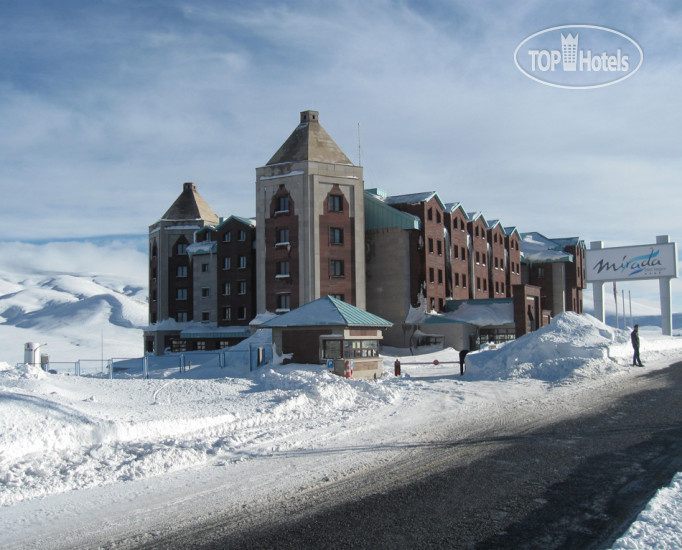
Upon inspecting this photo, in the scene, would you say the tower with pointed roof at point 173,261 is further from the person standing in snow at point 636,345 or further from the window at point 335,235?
the person standing in snow at point 636,345

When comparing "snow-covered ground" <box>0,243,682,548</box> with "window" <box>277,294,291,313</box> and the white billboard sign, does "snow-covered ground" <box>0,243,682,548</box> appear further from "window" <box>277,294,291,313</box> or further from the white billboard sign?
the white billboard sign

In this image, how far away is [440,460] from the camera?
1180 cm

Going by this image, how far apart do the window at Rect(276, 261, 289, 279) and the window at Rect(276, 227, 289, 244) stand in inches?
66.8

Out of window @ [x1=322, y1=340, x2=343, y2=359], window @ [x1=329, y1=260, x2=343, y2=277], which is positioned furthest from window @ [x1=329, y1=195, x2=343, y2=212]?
window @ [x1=322, y1=340, x2=343, y2=359]

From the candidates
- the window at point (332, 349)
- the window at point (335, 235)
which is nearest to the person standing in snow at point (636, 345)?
the window at point (332, 349)

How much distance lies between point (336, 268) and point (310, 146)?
397 inches

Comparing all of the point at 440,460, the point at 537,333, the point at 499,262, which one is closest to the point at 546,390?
the point at 537,333

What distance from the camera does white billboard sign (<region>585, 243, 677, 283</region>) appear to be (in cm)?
6019

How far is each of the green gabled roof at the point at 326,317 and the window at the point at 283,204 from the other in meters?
18.8

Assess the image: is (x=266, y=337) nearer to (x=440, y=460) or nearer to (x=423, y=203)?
(x=423, y=203)

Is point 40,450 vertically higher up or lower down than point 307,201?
lower down

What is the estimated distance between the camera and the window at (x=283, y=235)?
2047 inches

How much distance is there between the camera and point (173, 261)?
68125 mm

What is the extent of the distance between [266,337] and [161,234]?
25331 mm
